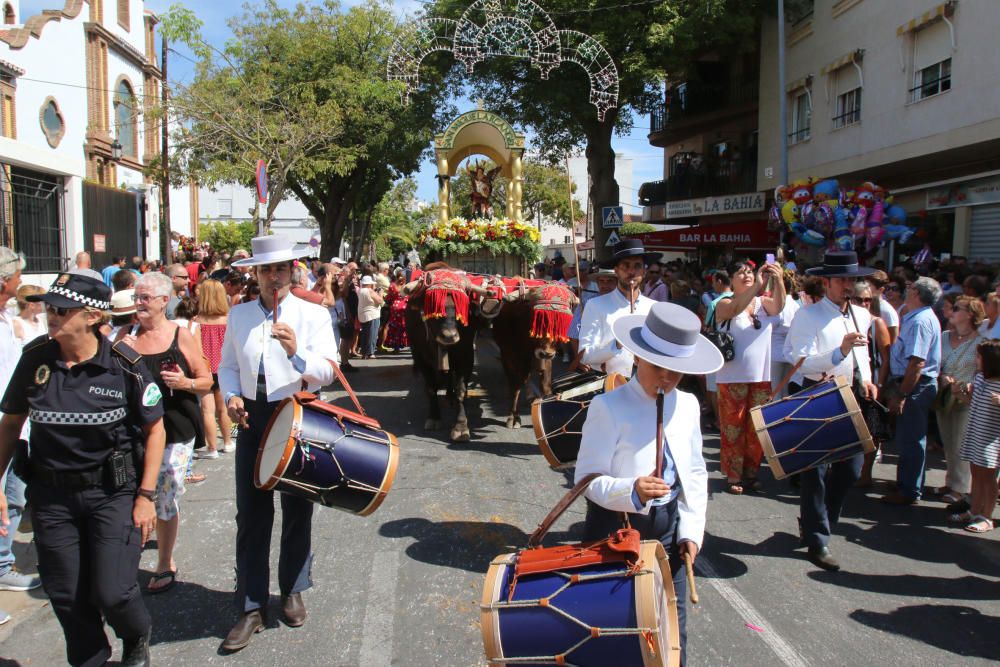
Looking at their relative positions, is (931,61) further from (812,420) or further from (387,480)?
(387,480)

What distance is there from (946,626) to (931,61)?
1364cm

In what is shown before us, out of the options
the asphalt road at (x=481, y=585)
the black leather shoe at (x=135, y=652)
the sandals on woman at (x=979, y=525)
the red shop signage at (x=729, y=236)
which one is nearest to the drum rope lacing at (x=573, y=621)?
the asphalt road at (x=481, y=585)

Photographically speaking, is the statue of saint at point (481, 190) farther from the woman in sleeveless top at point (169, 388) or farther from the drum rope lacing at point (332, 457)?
the drum rope lacing at point (332, 457)

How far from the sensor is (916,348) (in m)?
6.07

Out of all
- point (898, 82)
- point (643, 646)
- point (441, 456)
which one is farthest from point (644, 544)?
point (898, 82)

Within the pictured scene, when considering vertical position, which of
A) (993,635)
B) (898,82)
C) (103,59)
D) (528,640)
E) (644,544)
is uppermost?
(103,59)

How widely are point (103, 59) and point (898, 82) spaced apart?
2772 centimetres

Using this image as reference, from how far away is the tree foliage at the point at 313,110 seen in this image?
68.2ft

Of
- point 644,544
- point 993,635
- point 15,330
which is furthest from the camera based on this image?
point 15,330

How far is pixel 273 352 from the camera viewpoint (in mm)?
3936

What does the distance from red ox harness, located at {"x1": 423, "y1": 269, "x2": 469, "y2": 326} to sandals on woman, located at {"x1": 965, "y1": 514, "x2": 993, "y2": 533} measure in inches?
190

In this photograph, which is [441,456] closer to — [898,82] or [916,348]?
[916,348]

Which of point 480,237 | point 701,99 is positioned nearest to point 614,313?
point 480,237

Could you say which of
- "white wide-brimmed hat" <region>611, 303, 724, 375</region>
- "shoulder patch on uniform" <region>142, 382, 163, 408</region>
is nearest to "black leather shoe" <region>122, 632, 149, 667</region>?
"shoulder patch on uniform" <region>142, 382, 163, 408</region>
